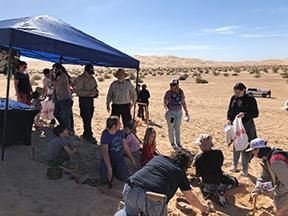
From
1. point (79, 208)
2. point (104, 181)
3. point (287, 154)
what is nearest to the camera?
point (287, 154)

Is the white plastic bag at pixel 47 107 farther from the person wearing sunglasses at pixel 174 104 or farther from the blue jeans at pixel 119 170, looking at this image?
the blue jeans at pixel 119 170

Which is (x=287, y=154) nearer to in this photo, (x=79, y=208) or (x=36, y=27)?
(x=79, y=208)

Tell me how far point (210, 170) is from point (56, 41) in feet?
10.3

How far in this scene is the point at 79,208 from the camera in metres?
4.69

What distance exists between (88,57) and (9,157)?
2.08 metres

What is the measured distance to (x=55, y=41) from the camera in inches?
243

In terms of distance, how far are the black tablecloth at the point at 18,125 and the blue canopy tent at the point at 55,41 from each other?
424 millimetres

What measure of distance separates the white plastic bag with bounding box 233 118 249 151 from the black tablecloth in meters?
3.52

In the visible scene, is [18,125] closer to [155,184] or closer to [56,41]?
[56,41]

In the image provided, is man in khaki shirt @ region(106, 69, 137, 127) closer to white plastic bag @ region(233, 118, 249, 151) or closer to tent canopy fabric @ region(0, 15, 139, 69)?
tent canopy fabric @ region(0, 15, 139, 69)

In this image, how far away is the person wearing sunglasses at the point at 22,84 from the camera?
8.41 m

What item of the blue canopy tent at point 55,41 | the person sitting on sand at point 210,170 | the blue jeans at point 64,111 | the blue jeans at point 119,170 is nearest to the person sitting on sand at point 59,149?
the blue canopy tent at point 55,41

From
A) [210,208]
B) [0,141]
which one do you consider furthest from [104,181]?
[0,141]

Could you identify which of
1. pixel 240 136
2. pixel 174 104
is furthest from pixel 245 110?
pixel 174 104
